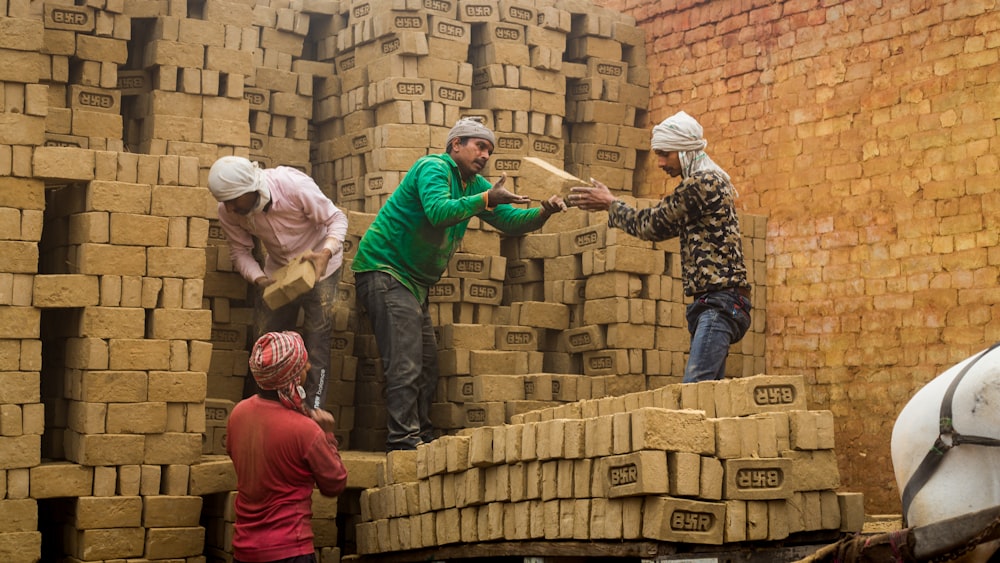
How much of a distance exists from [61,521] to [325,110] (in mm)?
4909

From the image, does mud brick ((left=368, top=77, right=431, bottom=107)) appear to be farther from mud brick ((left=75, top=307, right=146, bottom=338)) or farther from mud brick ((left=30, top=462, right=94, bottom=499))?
mud brick ((left=30, top=462, right=94, bottom=499))

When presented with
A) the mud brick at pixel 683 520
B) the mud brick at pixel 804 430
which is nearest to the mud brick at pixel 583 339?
the mud brick at pixel 804 430

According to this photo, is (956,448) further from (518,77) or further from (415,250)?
(518,77)

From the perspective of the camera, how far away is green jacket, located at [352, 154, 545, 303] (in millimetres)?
8117

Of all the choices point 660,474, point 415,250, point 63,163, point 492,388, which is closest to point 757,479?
point 660,474

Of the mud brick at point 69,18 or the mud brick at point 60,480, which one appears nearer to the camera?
the mud brick at point 60,480

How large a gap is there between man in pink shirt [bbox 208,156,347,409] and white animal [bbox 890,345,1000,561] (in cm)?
410

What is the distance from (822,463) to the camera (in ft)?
19.3

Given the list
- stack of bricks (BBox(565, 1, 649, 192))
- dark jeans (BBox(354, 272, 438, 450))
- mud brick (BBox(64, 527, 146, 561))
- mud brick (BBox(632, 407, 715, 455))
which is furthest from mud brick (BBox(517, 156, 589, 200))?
mud brick (BBox(632, 407, 715, 455))

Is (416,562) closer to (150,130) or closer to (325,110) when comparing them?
(150,130)

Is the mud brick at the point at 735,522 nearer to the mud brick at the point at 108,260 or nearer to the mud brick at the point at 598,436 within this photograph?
the mud brick at the point at 598,436

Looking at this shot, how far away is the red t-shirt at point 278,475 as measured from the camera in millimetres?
5973

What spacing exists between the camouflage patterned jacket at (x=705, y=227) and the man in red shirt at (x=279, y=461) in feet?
7.08

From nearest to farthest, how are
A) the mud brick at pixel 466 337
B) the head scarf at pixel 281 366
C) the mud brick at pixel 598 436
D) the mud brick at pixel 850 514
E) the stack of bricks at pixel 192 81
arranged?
the mud brick at pixel 598 436, the mud brick at pixel 850 514, the head scarf at pixel 281 366, the mud brick at pixel 466 337, the stack of bricks at pixel 192 81
